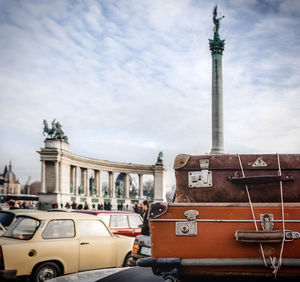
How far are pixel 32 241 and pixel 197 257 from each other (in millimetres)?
5709

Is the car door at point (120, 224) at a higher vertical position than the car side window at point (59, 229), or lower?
lower

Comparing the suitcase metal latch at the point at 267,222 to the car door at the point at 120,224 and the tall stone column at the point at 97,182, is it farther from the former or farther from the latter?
the tall stone column at the point at 97,182

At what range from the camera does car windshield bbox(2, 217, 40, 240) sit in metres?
8.08

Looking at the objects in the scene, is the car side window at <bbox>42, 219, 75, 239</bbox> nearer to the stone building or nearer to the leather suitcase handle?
the leather suitcase handle

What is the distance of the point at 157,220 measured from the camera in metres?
2.84

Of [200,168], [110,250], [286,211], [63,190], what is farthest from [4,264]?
[63,190]

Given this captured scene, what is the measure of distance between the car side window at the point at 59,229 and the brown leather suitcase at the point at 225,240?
225 inches

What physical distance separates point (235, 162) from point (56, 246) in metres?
5.67

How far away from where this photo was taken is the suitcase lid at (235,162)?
319 cm

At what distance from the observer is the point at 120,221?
1255 cm

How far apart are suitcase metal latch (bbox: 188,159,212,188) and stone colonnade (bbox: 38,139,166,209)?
52884 millimetres

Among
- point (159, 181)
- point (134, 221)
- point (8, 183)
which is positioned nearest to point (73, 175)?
point (159, 181)

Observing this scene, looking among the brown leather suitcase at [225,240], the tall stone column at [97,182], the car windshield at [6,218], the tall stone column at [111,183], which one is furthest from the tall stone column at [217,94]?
the brown leather suitcase at [225,240]

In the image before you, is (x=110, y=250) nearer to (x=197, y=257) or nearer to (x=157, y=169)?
(x=197, y=257)
